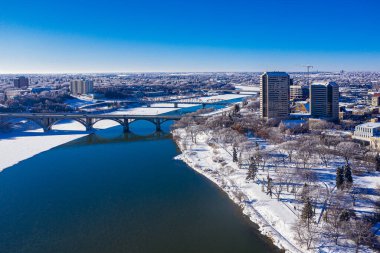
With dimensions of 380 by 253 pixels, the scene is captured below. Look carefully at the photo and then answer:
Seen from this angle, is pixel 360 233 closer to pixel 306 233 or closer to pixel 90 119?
pixel 306 233

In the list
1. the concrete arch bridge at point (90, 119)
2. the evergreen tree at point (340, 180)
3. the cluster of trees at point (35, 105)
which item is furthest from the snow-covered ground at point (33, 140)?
the evergreen tree at point (340, 180)

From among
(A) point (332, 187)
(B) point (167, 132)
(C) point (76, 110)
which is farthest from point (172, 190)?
(C) point (76, 110)

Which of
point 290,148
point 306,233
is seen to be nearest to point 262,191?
point 306,233

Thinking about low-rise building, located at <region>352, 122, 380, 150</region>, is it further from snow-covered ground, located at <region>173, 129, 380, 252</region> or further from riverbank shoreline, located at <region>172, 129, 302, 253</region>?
riverbank shoreline, located at <region>172, 129, 302, 253</region>

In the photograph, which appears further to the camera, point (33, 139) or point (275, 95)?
point (275, 95)

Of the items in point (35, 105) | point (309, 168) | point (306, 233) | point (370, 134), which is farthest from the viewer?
point (35, 105)

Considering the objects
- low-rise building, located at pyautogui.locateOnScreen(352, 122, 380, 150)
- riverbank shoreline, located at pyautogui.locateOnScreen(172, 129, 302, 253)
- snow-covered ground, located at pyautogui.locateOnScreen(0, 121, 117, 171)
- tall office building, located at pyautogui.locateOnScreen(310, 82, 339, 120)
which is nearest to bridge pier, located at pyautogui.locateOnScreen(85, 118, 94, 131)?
snow-covered ground, located at pyautogui.locateOnScreen(0, 121, 117, 171)

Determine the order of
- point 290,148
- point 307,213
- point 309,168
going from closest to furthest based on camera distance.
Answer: point 307,213, point 309,168, point 290,148
